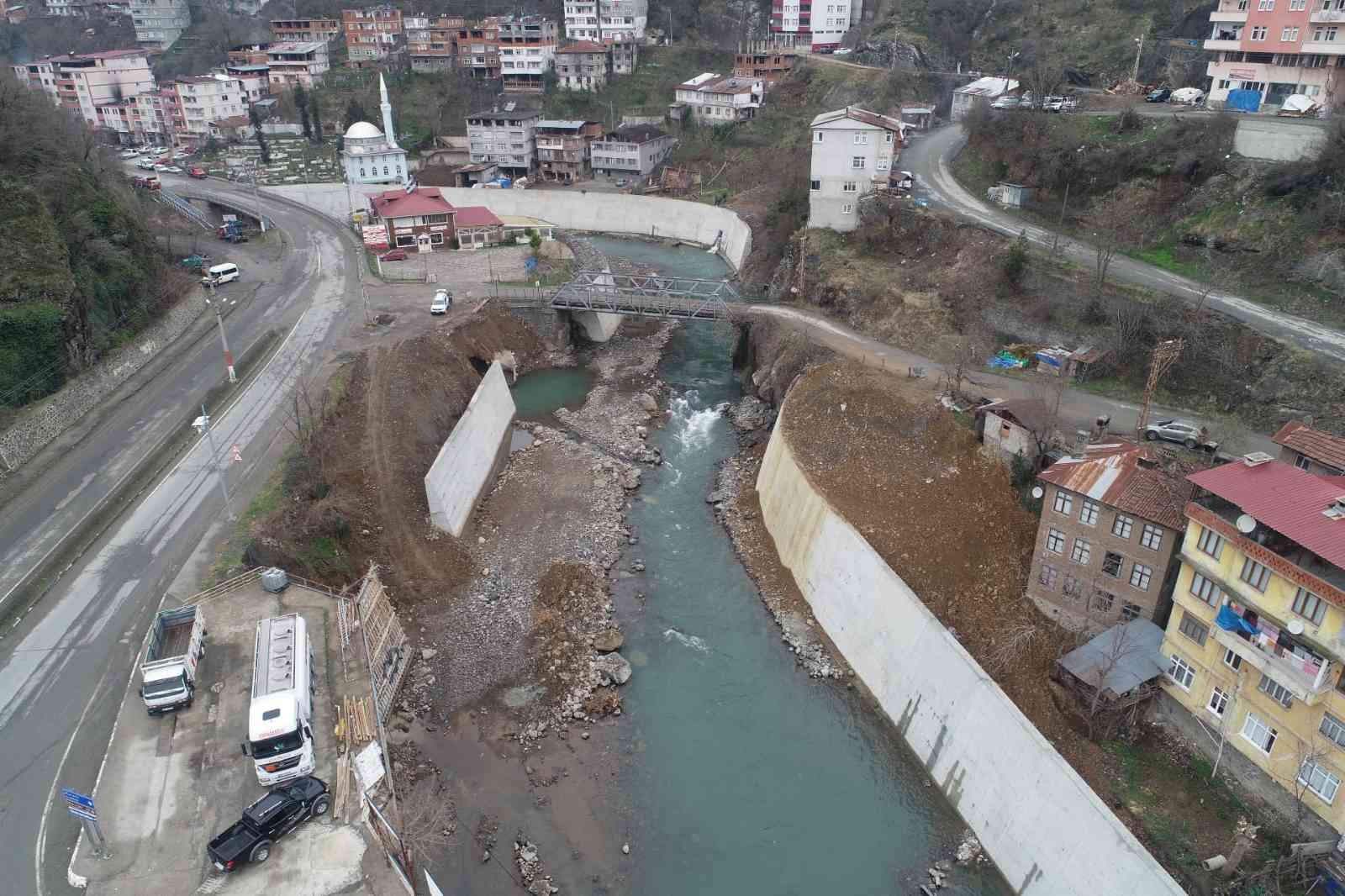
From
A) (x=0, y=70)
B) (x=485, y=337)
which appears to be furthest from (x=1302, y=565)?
(x=0, y=70)

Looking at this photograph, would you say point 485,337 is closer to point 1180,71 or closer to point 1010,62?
point 1180,71

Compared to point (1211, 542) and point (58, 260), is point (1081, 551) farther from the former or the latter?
point (58, 260)

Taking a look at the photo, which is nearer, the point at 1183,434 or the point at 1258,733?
the point at 1258,733

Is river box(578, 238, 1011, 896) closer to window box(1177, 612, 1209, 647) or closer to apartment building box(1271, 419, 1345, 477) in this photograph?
window box(1177, 612, 1209, 647)

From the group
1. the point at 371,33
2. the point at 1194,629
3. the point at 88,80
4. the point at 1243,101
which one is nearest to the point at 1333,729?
the point at 1194,629

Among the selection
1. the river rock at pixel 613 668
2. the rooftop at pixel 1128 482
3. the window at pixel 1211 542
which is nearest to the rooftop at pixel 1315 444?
the rooftop at pixel 1128 482

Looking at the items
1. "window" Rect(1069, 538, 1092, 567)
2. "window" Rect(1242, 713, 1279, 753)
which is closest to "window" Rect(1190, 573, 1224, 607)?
"window" Rect(1242, 713, 1279, 753)
